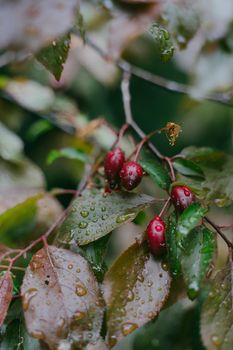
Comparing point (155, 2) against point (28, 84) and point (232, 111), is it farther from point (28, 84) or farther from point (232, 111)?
point (232, 111)

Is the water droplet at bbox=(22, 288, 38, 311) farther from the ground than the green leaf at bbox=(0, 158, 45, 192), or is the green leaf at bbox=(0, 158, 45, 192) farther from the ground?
the water droplet at bbox=(22, 288, 38, 311)

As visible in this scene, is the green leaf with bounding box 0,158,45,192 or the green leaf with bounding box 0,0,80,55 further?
the green leaf with bounding box 0,158,45,192

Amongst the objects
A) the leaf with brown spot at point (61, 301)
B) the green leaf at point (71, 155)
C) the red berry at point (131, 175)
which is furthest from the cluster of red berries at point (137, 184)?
the green leaf at point (71, 155)

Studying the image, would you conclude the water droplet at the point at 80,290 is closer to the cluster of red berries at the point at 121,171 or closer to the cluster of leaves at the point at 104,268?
the cluster of leaves at the point at 104,268

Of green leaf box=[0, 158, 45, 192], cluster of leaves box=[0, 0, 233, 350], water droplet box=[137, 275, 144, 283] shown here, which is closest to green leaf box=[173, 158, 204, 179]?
cluster of leaves box=[0, 0, 233, 350]

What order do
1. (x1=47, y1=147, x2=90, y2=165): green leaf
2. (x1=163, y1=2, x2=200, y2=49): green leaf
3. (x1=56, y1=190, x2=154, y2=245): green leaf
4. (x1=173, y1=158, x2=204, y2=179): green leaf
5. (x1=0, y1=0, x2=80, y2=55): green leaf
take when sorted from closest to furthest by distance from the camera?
(x1=0, y1=0, x2=80, y2=55): green leaf < (x1=56, y1=190, x2=154, y2=245): green leaf < (x1=173, y1=158, x2=204, y2=179): green leaf < (x1=163, y1=2, x2=200, y2=49): green leaf < (x1=47, y1=147, x2=90, y2=165): green leaf

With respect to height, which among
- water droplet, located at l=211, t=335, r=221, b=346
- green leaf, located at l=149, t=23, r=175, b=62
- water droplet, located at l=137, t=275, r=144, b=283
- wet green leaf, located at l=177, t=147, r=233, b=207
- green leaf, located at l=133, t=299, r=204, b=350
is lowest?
green leaf, located at l=133, t=299, r=204, b=350

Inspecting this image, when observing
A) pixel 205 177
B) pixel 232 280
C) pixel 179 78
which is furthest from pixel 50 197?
pixel 179 78

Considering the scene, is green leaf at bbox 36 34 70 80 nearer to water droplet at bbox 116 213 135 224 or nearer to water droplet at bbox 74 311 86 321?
water droplet at bbox 116 213 135 224
